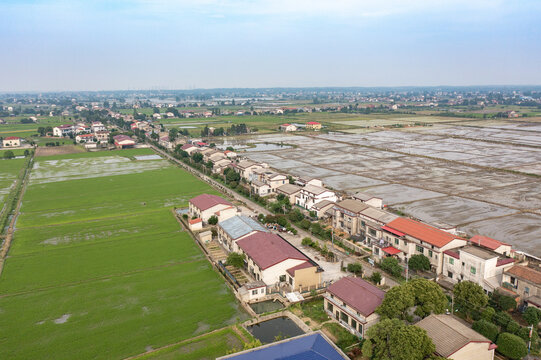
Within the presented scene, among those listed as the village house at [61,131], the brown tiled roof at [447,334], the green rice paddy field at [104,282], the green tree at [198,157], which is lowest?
the green rice paddy field at [104,282]

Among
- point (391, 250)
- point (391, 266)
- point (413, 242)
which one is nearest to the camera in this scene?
point (391, 266)

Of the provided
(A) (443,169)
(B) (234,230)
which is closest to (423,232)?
(B) (234,230)

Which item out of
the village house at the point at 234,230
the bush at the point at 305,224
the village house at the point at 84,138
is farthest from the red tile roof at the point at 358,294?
the village house at the point at 84,138

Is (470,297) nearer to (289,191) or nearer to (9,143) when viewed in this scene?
(289,191)

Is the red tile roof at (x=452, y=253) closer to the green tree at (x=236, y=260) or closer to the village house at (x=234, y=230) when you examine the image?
the village house at (x=234, y=230)

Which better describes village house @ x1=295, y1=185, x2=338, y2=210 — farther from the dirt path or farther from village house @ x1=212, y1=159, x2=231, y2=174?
the dirt path

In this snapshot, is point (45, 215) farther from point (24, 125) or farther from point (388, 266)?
point (24, 125)

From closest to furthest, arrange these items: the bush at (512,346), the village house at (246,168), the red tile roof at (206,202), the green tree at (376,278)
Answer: the bush at (512,346) < the green tree at (376,278) < the red tile roof at (206,202) < the village house at (246,168)
